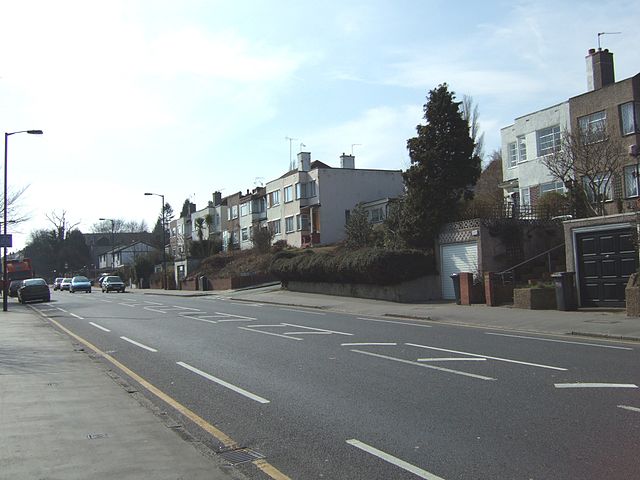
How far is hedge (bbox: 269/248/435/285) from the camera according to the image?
26469 millimetres

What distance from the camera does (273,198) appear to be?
67.1m

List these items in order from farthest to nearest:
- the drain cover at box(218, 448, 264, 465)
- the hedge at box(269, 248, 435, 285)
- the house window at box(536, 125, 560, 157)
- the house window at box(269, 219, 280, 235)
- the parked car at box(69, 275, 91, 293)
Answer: the house window at box(269, 219, 280, 235) → the parked car at box(69, 275, 91, 293) → the house window at box(536, 125, 560, 157) → the hedge at box(269, 248, 435, 285) → the drain cover at box(218, 448, 264, 465)

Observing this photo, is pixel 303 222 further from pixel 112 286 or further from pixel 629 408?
pixel 629 408

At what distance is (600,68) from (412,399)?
31.4 metres

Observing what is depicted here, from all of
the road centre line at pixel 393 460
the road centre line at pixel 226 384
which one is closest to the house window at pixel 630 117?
the road centre line at pixel 226 384

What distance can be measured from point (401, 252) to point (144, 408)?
20.2m

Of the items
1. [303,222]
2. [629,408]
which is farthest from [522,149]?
[629,408]

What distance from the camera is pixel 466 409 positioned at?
7117 mm

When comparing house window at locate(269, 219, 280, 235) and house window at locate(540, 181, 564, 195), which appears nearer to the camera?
house window at locate(540, 181, 564, 195)

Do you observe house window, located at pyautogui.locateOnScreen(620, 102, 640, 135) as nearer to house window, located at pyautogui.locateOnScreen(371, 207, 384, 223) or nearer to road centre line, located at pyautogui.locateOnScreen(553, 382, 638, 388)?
road centre line, located at pyautogui.locateOnScreen(553, 382, 638, 388)

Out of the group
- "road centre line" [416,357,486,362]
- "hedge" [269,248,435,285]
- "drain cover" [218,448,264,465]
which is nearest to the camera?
"drain cover" [218,448,264,465]

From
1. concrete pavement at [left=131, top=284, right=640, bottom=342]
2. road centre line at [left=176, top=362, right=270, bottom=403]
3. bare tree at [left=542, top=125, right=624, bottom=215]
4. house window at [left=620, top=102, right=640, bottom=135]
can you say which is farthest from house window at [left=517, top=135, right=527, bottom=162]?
road centre line at [left=176, top=362, right=270, bottom=403]

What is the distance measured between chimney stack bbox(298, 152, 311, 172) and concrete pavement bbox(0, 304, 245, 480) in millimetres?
55586

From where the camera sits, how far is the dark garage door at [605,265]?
60.6ft
